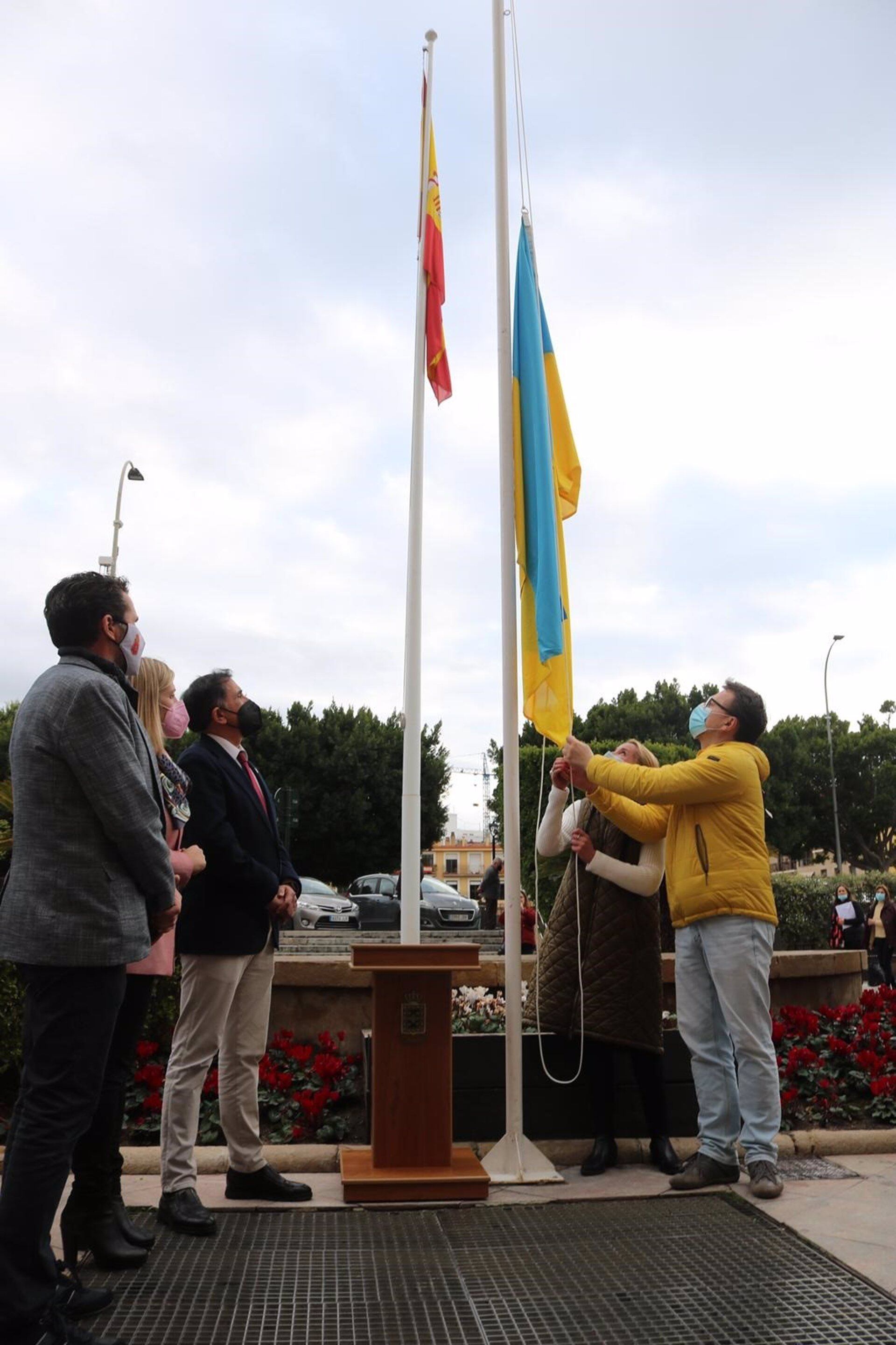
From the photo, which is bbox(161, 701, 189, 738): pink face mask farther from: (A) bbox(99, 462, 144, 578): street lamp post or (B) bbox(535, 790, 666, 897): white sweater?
(A) bbox(99, 462, 144, 578): street lamp post

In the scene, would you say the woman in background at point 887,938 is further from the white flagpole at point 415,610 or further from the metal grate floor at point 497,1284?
the metal grate floor at point 497,1284

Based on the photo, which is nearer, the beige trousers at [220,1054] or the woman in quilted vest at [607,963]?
the beige trousers at [220,1054]

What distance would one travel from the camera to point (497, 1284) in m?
3.46

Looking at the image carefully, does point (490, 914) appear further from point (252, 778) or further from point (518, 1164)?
point (252, 778)

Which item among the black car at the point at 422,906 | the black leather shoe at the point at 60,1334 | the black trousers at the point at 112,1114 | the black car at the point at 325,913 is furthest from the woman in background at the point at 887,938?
the black leather shoe at the point at 60,1334

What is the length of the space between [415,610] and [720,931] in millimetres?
3159

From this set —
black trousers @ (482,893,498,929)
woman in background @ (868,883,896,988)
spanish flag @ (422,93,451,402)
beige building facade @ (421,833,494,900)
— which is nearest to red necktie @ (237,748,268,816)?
spanish flag @ (422,93,451,402)

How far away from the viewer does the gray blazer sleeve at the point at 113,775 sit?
3.02 m

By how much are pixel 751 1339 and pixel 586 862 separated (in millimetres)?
2356

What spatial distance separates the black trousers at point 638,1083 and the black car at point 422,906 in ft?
62.0

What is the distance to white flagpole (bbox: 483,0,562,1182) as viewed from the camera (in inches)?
190

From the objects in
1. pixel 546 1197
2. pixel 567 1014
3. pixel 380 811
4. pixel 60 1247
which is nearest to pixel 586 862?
pixel 567 1014

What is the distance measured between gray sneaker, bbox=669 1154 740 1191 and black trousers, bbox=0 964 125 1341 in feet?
8.66

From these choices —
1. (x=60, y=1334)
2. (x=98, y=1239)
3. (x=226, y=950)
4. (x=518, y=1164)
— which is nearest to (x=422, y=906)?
(x=518, y=1164)
